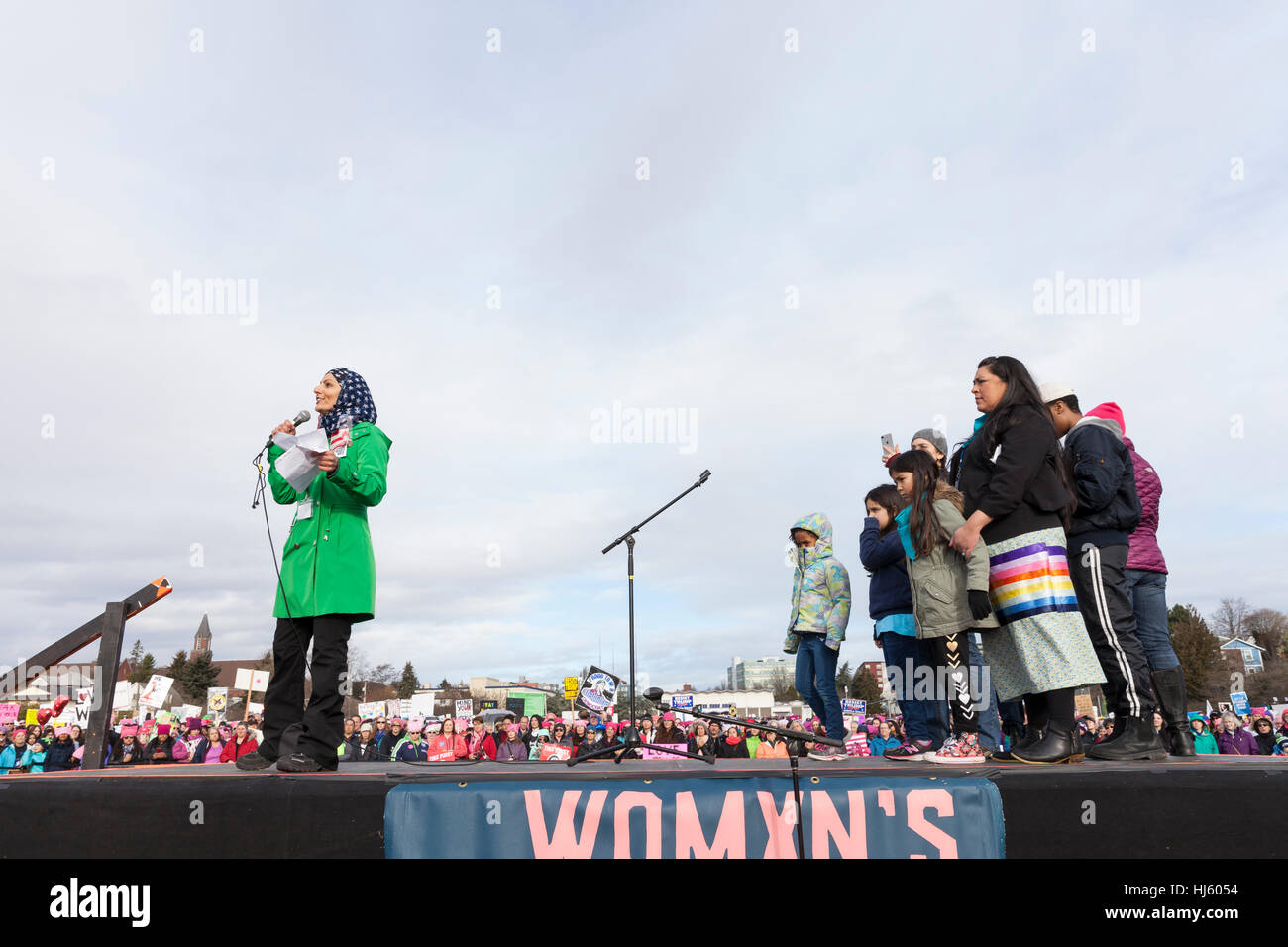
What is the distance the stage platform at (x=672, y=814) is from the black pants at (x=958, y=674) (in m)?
1.14

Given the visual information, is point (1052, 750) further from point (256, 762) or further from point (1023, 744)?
point (256, 762)

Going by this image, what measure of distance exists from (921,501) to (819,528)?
173 cm

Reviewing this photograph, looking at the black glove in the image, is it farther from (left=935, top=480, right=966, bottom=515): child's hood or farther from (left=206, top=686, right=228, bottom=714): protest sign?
(left=206, top=686, right=228, bottom=714): protest sign

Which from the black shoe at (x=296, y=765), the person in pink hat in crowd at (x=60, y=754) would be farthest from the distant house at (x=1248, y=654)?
the black shoe at (x=296, y=765)

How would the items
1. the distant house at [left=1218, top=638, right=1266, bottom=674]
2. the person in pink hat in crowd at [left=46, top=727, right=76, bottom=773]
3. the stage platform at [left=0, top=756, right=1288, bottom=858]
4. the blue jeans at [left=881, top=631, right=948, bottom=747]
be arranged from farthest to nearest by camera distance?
the distant house at [left=1218, top=638, right=1266, bottom=674]
the person in pink hat in crowd at [left=46, top=727, right=76, bottom=773]
the blue jeans at [left=881, top=631, right=948, bottom=747]
the stage platform at [left=0, top=756, right=1288, bottom=858]

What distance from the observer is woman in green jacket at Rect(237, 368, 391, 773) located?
3.64 m

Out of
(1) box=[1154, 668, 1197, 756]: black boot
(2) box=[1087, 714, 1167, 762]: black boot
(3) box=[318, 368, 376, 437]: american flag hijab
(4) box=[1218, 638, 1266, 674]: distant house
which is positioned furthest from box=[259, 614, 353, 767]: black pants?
(4) box=[1218, 638, 1266, 674]: distant house

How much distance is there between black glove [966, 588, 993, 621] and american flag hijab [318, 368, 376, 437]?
9.81ft

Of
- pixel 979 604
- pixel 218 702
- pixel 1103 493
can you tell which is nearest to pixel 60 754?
pixel 218 702
